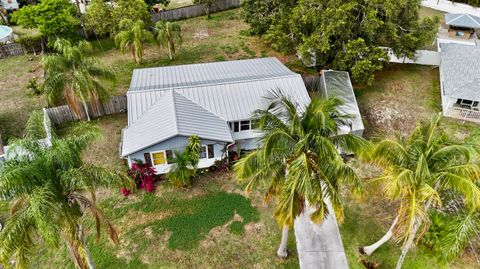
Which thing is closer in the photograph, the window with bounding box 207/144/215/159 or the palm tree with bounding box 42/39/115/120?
the window with bounding box 207/144/215/159

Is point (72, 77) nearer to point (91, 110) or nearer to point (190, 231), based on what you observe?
point (91, 110)

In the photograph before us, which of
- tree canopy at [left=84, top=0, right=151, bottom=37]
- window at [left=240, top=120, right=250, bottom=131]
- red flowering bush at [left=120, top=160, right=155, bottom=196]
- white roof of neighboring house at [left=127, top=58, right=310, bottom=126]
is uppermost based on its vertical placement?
tree canopy at [left=84, top=0, right=151, bottom=37]

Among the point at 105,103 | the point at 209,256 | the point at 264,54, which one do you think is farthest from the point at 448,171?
the point at 264,54

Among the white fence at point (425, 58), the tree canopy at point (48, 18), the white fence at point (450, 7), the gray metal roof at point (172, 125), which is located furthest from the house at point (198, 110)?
the white fence at point (450, 7)

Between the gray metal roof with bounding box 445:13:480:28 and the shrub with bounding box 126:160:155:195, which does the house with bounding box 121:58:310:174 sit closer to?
the shrub with bounding box 126:160:155:195

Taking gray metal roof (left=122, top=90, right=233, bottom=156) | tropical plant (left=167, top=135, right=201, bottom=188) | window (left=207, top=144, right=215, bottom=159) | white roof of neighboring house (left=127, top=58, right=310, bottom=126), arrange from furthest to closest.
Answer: white roof of neighboring house (left=127, top=58, right=310, bottom=126), window (left=207, top=144, right=215, bottom=159), gray metal roof (left=122, top=90, right=233, bottom=156), tropical plant (left=167, top=135, right=201, bottom=188)

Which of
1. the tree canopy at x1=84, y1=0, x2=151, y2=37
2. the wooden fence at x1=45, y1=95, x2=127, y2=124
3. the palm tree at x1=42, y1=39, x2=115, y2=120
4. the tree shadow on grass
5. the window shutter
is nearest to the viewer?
the tree shadow on grass

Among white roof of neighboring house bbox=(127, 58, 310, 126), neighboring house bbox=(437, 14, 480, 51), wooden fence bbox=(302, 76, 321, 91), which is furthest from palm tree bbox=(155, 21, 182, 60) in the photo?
neighboring house bbox=(437, 14, 480, 51)
